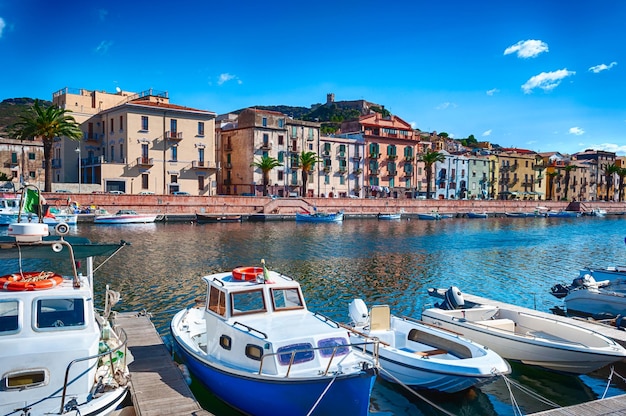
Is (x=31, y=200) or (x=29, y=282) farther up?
(x=31, y=200)

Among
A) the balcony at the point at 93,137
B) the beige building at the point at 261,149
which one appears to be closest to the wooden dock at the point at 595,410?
the beige building at the point at 261,149

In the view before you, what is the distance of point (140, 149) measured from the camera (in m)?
68.8

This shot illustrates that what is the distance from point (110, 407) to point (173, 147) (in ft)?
215

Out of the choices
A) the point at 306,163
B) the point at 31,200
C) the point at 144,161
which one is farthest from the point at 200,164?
the point at 31,200

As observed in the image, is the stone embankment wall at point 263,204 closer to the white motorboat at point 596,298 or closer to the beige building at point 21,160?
the beige building at point 21,160

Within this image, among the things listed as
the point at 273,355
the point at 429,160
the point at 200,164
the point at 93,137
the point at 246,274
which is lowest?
the point at 273,355

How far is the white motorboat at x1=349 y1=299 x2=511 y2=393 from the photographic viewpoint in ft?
Result: 38.7

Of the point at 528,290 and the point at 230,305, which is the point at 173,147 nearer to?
the point at 528,290

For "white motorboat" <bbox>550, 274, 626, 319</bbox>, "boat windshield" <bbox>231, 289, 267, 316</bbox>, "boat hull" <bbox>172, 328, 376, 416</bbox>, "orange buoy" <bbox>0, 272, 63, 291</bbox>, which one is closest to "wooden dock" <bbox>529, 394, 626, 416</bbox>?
"boat hull" <bbox>172, 328, 376, 416</bbox>

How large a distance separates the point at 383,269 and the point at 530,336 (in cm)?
1665

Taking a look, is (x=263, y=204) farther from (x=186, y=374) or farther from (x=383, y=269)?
(x=186, y=374)

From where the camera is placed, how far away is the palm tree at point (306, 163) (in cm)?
8288

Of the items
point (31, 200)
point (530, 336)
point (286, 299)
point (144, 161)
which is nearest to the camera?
point (286, 299)

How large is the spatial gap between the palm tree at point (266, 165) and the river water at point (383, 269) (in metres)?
20.0
